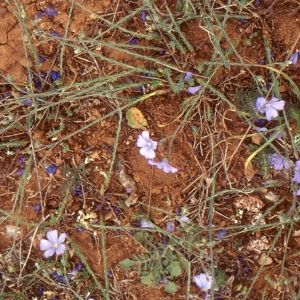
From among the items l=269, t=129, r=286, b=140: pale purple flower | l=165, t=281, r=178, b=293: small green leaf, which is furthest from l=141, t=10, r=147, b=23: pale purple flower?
l=165, t=281, r=178, b=293: small green leaf

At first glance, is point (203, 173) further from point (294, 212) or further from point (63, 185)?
point (63, 185)

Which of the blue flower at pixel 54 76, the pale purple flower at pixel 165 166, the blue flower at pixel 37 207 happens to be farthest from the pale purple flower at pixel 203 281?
the blue flower at pixel 54 76

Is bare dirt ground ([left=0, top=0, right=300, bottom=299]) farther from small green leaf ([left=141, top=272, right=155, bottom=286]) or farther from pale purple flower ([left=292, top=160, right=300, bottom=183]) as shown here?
pale purple flower ([left=292, top=160, right=300, bottom=183])

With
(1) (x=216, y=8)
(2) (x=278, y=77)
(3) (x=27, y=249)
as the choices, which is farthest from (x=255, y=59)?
(3) (x=27, y=249)

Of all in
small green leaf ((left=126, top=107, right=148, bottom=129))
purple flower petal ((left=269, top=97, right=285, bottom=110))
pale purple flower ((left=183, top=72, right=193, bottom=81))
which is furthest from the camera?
small green leaf ((left=126, top=107, right=148, bottom=129))

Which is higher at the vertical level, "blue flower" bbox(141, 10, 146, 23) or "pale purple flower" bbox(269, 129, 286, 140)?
"blue flower" bbox(141, 10, 146, 23)

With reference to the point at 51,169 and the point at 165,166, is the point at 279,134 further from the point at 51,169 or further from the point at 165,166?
the point at 51,169

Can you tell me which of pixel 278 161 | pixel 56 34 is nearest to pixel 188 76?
pixel 278 161
